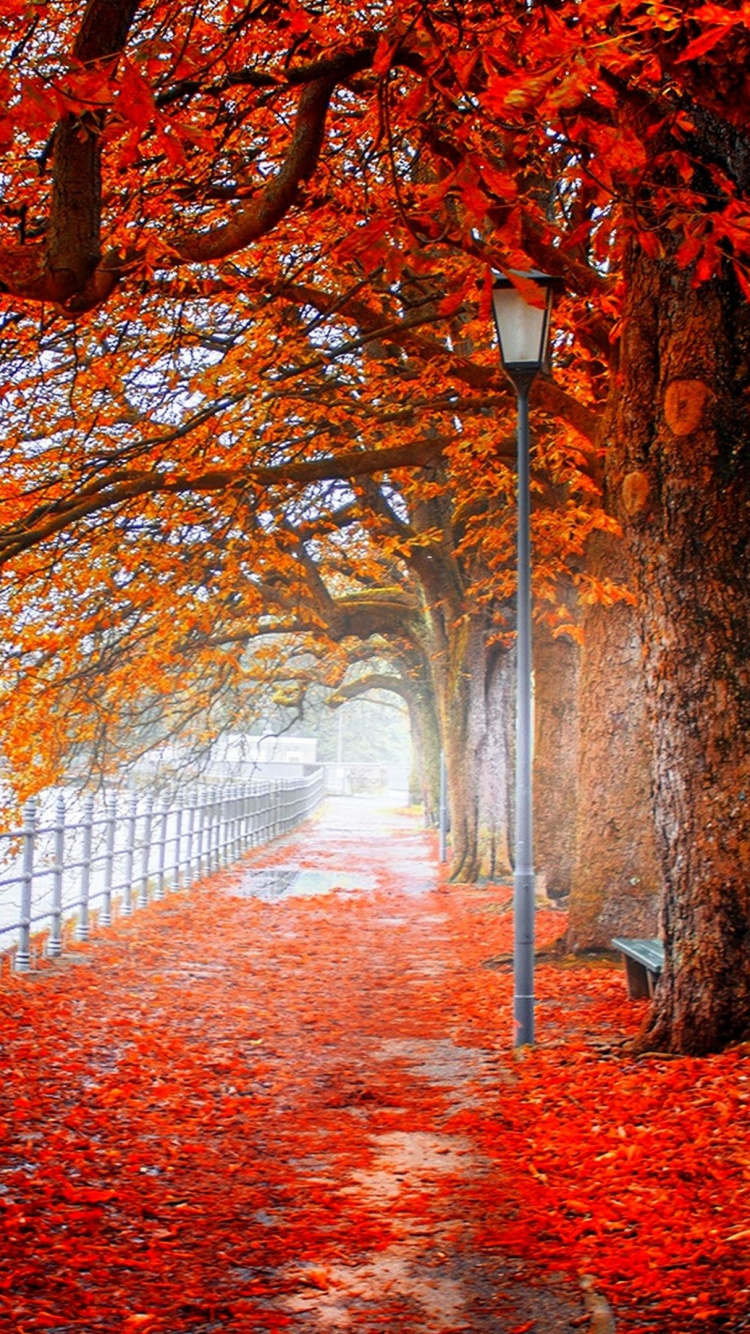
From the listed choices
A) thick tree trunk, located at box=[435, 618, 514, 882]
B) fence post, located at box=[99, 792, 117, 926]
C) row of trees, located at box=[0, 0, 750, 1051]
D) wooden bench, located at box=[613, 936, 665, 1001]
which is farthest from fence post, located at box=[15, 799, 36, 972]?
thick tree trunk, located at box=[435, 618, 514, 882]

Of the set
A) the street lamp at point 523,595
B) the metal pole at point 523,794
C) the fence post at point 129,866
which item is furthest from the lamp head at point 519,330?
the fence post at point 129,866

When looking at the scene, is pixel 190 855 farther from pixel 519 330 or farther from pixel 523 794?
pixel 519 330

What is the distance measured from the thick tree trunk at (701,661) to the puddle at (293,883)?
12713 millimetres

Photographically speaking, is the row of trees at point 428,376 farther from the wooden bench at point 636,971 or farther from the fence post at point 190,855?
the fence post at point 190,855

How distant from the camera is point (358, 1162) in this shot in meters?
6.24

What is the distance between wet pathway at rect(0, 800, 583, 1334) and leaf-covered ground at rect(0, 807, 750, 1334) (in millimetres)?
17

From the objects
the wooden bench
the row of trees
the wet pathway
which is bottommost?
the wet pathway

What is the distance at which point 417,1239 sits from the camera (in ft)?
16.8

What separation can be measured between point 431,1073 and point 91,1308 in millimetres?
4011

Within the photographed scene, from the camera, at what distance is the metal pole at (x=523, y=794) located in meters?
8.54

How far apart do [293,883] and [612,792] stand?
1172 centimetres

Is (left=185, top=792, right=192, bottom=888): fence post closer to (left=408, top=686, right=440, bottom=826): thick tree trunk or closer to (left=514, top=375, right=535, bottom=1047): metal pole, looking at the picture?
(left=514, top=375, right=535, bottom=1047): metal pole

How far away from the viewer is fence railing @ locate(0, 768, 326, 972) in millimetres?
11516

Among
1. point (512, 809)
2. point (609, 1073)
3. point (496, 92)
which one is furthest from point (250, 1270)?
point (512, 809)
